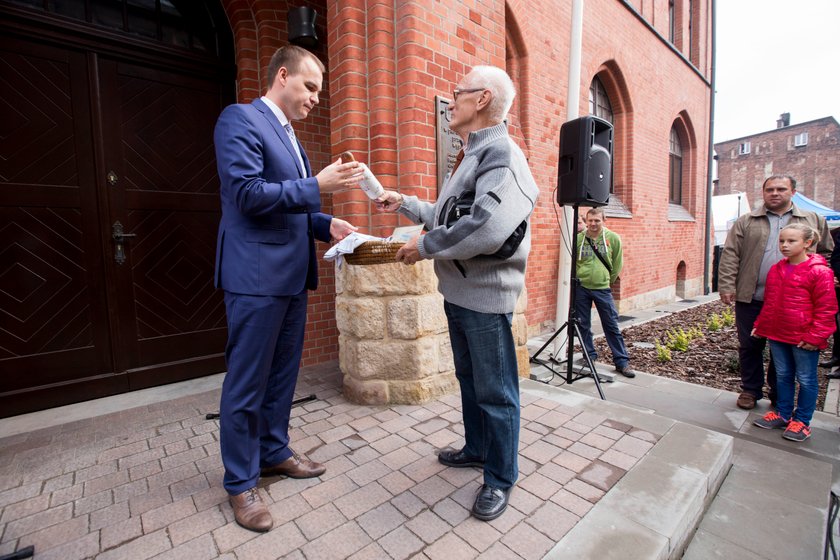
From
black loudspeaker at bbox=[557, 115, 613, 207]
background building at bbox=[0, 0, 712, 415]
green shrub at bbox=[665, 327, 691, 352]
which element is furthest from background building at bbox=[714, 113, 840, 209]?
background building at bbox=[0, 0, 712, 415]

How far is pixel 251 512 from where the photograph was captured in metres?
1.93

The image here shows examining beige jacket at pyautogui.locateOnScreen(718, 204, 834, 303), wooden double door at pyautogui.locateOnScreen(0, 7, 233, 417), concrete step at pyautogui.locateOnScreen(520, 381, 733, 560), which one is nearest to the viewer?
concrete step at pyautogui.locateOnScreen(520, 381, 733, 560)

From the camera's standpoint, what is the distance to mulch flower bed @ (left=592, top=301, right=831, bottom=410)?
5.00 metres

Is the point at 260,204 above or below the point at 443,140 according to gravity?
below

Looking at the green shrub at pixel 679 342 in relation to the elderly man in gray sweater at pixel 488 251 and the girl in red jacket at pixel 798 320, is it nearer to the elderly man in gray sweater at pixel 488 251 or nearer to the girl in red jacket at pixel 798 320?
the girl in red jacket at pixel 798 320

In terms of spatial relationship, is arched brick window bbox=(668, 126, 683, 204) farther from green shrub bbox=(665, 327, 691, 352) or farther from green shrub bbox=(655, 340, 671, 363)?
green shrub bbox=(655, 340, 671, 363)

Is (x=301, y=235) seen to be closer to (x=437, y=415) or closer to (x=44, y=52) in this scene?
(x=437, y=415)

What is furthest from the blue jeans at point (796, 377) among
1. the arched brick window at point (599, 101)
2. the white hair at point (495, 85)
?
the arched brick window at point (599, 101)

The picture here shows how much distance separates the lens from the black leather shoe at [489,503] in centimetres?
196

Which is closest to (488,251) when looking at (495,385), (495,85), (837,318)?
(495,385)

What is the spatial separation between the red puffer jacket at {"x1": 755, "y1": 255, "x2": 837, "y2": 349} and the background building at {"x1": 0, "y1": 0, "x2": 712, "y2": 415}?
104 inches

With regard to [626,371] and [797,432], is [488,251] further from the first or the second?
[626,371]

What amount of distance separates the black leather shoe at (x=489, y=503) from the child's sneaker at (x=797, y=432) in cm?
272

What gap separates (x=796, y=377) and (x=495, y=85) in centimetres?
343
